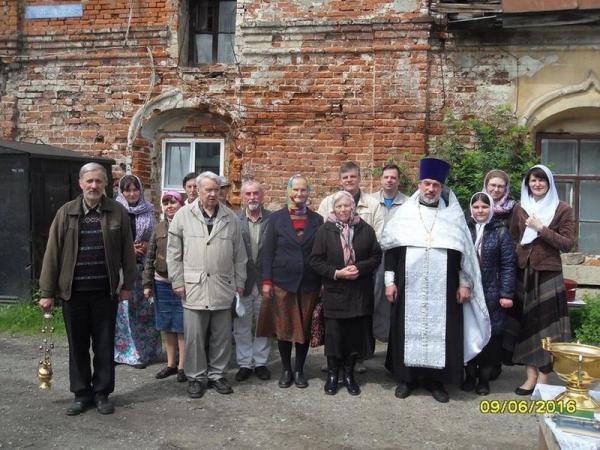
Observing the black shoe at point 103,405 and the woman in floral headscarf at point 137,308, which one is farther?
the woman in floral headscarf at point 137,308

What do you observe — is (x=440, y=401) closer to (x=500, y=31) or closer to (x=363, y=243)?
(x=363, y=243)

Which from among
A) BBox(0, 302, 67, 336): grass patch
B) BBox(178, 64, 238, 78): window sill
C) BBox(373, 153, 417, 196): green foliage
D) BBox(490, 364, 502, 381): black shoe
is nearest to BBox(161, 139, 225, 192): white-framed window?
BBox(178, 64, 238, 78): window sill

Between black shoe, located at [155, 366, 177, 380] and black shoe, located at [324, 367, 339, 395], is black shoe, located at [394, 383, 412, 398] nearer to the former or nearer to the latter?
black shoe, located at [324, 367, 339, 395]

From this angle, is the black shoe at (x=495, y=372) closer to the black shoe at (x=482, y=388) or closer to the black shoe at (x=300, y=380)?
the black shoe at (x=482, y=388)

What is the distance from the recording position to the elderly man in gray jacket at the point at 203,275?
4734 mm

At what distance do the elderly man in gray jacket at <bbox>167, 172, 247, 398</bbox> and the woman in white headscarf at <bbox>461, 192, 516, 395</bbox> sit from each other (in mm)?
1997

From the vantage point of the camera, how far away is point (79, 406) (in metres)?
4.40

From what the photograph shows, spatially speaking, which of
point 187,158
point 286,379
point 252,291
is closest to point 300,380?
point 286,379

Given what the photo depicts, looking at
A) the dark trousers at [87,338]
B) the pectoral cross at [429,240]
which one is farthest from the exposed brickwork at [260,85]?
the dark trousers at [87,338]

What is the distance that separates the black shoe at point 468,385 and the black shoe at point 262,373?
1.66 meters

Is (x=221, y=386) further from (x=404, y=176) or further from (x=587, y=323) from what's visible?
(x=587, y=323)

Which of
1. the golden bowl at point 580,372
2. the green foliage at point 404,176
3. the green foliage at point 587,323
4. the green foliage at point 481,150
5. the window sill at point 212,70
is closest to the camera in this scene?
the golden bowl at point 580,372

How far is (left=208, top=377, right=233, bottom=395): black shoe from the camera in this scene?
4875 millimetres

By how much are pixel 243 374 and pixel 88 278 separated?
1665 mm
